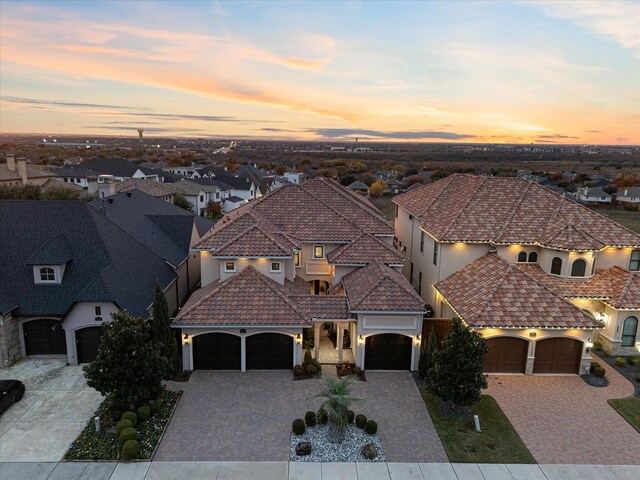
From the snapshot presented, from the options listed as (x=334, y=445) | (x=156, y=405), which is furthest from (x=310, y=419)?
(x=156, y=405)

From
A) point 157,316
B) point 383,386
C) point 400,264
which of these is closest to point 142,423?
point 157,316

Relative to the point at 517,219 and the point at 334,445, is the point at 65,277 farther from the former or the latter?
the point at 517,219

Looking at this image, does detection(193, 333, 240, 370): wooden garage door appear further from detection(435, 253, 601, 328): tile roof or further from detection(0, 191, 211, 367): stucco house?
detection(435, 253, 601, 328): tile roof

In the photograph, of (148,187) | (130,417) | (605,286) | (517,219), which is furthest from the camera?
(148,187)

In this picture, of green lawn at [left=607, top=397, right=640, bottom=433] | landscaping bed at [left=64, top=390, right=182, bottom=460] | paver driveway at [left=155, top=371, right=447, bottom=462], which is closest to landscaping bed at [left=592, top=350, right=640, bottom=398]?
green lawn at [left=607, top=397, right=640, bottom=433]

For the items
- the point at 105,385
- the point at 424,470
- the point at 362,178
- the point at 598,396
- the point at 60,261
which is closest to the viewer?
the point at 424,470

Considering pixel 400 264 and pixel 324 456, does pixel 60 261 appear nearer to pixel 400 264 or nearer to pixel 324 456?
pixel 324 456
